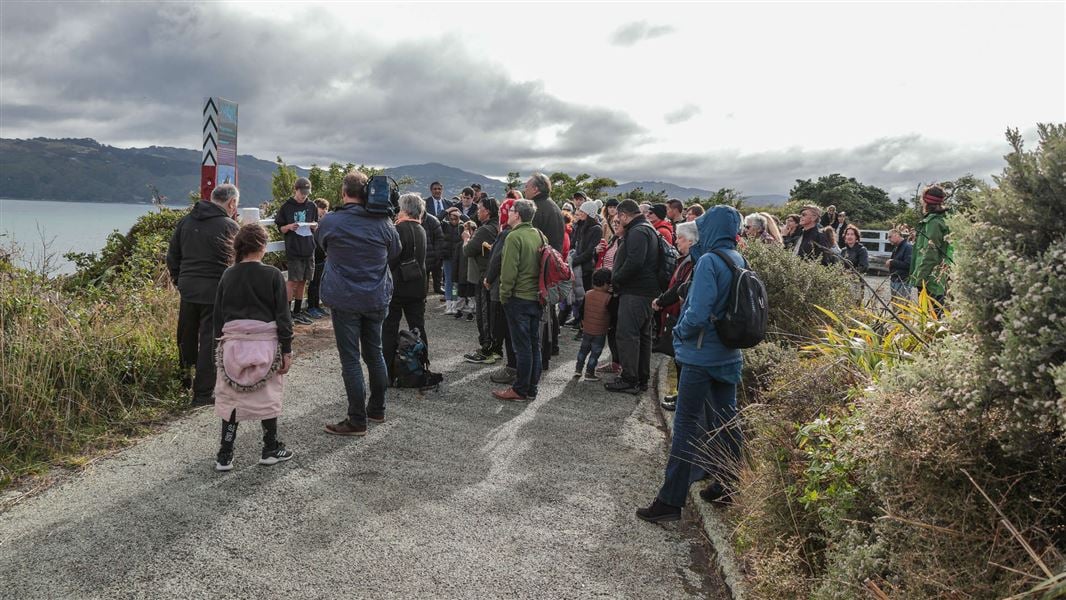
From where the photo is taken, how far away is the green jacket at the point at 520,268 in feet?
20.6

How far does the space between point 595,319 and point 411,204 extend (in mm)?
2454

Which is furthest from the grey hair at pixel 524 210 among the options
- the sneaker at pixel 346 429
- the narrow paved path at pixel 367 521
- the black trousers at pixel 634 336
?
the sneaker at pixel 346 429

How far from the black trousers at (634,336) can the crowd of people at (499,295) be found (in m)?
0.02

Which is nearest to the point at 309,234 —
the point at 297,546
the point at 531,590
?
the point at 297,546

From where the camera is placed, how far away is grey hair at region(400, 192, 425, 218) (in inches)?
254

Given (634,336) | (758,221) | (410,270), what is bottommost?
(634,336)

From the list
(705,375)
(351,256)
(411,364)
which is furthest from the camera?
(411,364)

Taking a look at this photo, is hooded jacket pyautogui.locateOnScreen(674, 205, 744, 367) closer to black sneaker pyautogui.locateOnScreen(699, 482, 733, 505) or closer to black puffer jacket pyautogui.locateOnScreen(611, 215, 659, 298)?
black sneaker pyautogui.locateOnScreen(699, 482, 733, 505)

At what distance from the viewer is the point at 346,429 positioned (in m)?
5.23

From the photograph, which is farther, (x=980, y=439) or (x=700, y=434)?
(x=700, y=434)

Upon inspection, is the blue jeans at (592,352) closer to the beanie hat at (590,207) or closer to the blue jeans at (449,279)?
the beanie hat at (590,207)

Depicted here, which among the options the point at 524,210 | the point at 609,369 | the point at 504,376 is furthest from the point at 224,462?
the point at 609,369

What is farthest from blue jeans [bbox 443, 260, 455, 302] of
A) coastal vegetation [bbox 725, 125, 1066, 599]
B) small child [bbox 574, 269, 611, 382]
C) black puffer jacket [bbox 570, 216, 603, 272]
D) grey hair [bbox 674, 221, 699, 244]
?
coastal vegetation [bbox 725, 125, 1066, 599]

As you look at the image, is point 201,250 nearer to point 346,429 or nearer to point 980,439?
point 346,429
